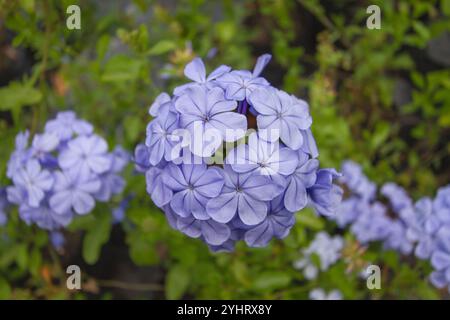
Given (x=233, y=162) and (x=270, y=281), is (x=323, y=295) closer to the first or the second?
(x=270, y=281)

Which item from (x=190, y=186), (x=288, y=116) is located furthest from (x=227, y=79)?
(x=190, y=186)

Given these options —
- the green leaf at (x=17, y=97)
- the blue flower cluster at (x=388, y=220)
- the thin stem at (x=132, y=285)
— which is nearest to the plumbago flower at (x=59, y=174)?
the green leaf at (x=17, y=97)

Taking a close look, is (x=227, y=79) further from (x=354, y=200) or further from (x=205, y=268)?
(x=354, y=200)

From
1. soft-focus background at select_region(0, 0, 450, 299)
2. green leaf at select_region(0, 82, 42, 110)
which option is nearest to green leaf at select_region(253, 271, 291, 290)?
soft-focus background at select_region(0, 0, 450, 299)

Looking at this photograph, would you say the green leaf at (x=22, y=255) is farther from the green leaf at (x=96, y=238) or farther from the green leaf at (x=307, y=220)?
the green leaf at (x=307, y=220)

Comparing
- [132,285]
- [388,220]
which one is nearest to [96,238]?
[132,285]
